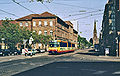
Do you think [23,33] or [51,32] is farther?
[51,32]

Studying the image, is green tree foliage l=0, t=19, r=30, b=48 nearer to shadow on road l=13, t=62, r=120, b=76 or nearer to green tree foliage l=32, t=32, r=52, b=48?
green tree foliage l=32, t=32, r=52, b=48

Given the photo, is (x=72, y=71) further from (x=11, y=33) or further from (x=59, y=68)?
(x=11, y=33)

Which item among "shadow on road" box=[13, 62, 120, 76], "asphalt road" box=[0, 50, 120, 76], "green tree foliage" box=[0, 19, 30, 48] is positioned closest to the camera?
"shadow on road" box=[13, 62, 120, 76]

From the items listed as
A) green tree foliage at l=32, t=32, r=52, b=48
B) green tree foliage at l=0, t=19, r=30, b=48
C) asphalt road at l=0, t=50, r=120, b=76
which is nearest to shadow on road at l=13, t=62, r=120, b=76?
asphalt road at l=0, t=50, r=120, b=76

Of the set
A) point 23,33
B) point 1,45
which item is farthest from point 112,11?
point 1,45

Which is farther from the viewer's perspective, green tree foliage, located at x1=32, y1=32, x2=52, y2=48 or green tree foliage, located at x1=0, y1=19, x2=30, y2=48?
green tree foliage, located at x1=32, y1=32, x2=52, y2=48

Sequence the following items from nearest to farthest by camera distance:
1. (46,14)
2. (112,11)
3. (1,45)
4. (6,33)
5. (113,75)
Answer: (113,75) < (112,11) < (6,33) < (1,45) < (46,14)

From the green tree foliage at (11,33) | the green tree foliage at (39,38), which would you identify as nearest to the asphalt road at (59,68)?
the green tree foliage at (11,33)

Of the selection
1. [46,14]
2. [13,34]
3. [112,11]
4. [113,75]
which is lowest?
[113,75]

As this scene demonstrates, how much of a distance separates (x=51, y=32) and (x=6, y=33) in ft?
86.9

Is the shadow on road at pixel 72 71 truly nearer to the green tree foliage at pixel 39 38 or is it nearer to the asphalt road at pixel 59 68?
the asphalt road at pixel 59 68

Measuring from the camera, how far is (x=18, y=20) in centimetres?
8262

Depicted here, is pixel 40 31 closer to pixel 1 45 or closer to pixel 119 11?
pixel 1 45


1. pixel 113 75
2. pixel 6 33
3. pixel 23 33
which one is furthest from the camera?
pixel 23 33
